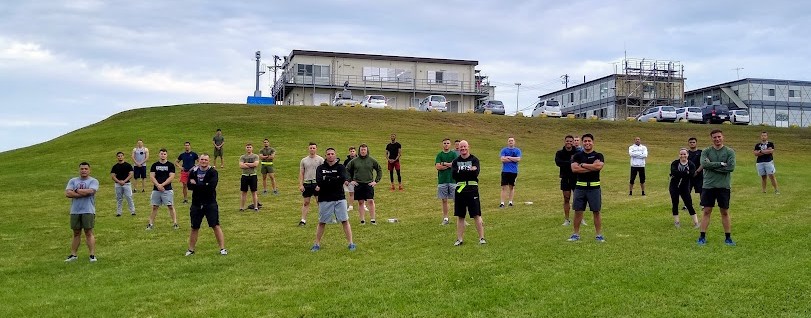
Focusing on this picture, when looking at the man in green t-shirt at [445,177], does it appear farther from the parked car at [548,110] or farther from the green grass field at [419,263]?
the parked car at [548,110]

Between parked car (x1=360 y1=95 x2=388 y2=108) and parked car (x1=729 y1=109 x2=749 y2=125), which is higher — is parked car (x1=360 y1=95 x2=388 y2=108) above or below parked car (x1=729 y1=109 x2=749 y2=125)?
above

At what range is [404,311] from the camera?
8.25 metres

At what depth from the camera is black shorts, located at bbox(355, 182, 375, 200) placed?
15.1m

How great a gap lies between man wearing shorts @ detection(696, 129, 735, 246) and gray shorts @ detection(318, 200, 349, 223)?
19.7 feet

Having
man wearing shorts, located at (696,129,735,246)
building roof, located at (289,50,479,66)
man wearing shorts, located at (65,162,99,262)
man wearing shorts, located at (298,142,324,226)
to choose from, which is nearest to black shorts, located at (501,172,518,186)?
man wearing shorts, located at (298,142,324,226)

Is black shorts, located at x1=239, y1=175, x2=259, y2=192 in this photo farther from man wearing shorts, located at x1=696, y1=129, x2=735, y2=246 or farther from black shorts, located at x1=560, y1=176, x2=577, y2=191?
man wearing shorts, located at x1=696, y1=129, x2=735, y2=246

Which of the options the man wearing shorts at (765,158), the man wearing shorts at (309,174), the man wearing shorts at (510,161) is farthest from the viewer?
the man wearing shorts at (765,158)

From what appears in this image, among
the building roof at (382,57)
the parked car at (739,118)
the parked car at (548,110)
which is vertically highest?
the building roof at (382,57)

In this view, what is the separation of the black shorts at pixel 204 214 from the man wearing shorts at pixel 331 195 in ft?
5.93

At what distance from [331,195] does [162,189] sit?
5.01 meters

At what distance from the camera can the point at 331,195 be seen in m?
12.2

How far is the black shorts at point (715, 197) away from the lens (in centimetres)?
1163

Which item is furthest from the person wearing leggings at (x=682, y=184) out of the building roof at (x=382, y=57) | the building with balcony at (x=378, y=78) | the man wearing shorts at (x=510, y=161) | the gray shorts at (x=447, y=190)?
the building roof at (x=382, y=57)

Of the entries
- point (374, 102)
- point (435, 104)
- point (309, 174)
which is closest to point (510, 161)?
point (309, 174)
